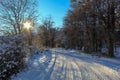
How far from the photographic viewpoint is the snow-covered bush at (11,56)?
895 centimetres

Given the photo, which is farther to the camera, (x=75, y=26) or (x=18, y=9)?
(x=75, y=26)

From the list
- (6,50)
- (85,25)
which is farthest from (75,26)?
(6,50)

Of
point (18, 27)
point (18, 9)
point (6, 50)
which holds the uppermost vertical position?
point (18, 9)

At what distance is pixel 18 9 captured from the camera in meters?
27.9

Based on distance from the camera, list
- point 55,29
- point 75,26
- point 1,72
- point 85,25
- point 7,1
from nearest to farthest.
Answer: point 1,72 → point 7,1 → point 85,25 → point 75,26 → point 55,29

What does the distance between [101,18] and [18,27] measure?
1177 centimetres

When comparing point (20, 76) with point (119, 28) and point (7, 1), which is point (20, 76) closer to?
point (7, 1)

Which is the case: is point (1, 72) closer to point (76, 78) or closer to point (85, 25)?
point (76, 78)

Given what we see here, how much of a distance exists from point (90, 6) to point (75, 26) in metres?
12.9

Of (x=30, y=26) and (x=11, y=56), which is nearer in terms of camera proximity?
(x=11, y=56)

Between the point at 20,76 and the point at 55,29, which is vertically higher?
the point at 55,29

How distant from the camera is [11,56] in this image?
32.8ft

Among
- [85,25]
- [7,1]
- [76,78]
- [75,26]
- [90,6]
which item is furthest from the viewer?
[75,26]

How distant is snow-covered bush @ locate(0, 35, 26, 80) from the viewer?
8.95 metres
